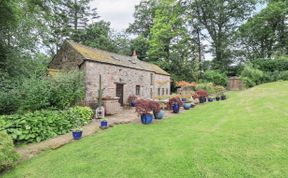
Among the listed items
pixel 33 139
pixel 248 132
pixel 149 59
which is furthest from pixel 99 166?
pixel 149 59

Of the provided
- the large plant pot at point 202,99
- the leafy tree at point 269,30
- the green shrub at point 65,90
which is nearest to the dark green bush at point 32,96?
the green shrub at point 65,90

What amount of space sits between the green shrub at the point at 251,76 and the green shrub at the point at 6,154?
23052mm

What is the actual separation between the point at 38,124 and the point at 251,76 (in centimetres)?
Answer: 2300

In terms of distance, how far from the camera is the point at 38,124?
26.3 ft

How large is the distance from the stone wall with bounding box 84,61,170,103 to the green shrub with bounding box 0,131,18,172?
28.5 feet

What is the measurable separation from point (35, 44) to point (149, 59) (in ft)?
68.3

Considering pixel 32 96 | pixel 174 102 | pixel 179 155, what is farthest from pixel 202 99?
A: pixel 32 96

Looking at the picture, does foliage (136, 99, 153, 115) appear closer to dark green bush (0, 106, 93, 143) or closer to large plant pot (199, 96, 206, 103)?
dark green bush (0, 106, 93, 143)

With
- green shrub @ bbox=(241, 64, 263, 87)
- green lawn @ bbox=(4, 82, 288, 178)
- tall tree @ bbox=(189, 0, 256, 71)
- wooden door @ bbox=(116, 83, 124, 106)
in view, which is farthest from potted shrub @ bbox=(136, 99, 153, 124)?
tall tree @ bbox=(189, 0, 256, 71)

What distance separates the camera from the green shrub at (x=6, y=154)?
520 centimetres

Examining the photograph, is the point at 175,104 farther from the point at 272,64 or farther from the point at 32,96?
the point at 272,64

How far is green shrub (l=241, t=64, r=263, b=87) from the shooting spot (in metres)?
22.9

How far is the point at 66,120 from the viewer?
9.39m

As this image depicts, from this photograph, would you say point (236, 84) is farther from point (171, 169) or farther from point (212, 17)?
point (171, 169)
